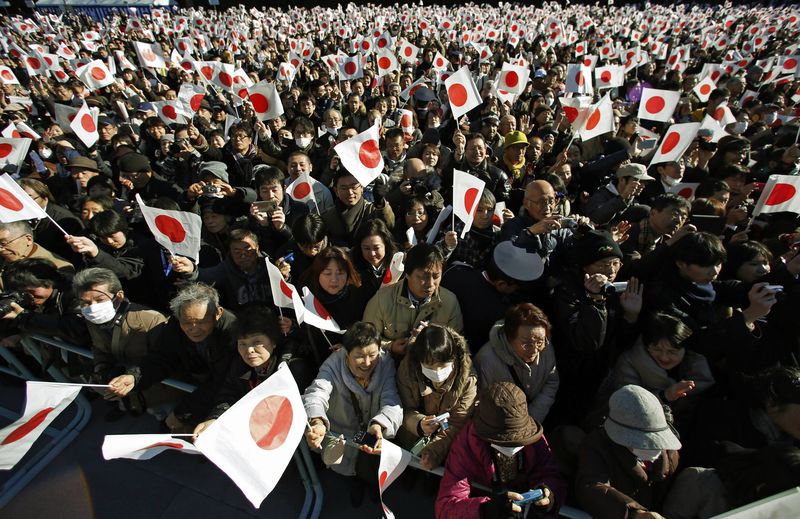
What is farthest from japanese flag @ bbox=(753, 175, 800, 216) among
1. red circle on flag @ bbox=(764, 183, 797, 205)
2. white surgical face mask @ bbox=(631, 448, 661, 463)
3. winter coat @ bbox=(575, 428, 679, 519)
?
white surgical face mask @ bbox=(631, 448, 661, 463)

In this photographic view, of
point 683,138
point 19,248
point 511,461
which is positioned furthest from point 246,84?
point 511,461

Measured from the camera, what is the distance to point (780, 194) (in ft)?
11.5

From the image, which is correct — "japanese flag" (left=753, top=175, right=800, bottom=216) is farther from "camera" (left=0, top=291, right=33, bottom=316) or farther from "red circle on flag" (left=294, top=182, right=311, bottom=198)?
"camera" (left=0, top=291, right=33, bottom=316)

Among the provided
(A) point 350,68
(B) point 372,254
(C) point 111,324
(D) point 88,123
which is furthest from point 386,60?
(C) point 111,324

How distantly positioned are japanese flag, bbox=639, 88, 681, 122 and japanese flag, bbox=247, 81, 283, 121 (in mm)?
5336

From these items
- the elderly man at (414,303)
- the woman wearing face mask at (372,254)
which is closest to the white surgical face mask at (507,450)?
the elderly man at (414,303)

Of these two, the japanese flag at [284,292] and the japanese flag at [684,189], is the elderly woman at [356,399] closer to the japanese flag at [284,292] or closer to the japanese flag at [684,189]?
the japanese flag at [284,292]

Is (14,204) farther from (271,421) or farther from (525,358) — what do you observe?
(525,358)

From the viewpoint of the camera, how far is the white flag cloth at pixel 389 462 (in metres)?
1.97

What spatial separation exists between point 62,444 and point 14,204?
2002 mm

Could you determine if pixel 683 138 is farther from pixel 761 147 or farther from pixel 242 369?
pixel 242 369

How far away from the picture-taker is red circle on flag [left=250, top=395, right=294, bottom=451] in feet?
5.88

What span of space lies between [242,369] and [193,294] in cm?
62

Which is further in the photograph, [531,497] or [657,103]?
[657,103]
